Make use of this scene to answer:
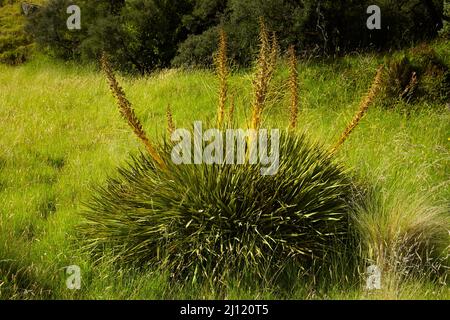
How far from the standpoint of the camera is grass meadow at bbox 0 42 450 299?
12.4 feet

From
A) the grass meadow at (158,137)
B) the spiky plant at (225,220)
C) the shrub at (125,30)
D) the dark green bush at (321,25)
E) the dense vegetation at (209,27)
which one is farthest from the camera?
the shrub at (125,30)

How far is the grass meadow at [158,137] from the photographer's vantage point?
377 cm

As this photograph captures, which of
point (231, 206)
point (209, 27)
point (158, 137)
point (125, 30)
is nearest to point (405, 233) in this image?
point (231, 206)

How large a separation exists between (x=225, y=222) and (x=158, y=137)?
3.16 meters

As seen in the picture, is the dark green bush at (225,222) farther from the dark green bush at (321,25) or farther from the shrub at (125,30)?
the shrub at (125,30)

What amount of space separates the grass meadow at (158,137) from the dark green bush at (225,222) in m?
0.18

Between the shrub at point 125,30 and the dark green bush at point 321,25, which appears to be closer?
the dark green bush at point 321,25

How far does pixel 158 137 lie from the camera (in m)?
7.02

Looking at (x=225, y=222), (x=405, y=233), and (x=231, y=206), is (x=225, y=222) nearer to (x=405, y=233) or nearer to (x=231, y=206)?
(x=231, y=206)

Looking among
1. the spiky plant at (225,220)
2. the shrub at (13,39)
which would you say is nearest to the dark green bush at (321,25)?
the shrub at (13,39)

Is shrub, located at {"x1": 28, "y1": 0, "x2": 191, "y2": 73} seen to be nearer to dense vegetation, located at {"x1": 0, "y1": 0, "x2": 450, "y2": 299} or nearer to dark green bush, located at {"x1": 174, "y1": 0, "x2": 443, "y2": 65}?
dark green bush, located at {"x1": 174, "y1": 0, "x2": 443, "y2": 65}

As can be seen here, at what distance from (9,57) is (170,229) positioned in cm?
1604

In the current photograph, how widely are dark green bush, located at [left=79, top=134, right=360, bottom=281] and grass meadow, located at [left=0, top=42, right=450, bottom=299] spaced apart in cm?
18

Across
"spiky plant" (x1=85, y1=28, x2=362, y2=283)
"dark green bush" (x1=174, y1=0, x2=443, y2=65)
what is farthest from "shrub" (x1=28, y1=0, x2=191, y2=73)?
"spiky plant" (x1=85, y1=28, x2=362, y2=283)
